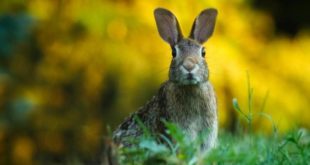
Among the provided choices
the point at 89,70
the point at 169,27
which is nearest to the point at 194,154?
the point at 169,27

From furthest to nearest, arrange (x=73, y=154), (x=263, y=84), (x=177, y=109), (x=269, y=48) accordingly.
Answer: (x=269, y=48), (x=263, y=84), (x=73, y=154), (x=177, y=109)

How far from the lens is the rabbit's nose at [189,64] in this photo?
14.4ft

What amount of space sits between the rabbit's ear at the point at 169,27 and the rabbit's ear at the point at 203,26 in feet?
0.25

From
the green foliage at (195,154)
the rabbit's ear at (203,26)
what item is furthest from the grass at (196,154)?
the rabbit's ear at (203,26)

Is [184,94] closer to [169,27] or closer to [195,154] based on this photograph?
[169,27]

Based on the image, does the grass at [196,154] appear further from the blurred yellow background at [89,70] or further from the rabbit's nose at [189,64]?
the blurred yellow background at [89,70]

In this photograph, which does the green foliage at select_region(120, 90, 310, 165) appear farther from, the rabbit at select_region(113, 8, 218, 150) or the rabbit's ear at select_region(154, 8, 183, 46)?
the rabbit's ear at select_region(154, 8, 183, 46)

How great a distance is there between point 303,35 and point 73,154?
269cm

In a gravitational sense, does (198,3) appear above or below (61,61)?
above

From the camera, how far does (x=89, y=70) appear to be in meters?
8.60

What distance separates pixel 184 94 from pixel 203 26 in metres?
0.33

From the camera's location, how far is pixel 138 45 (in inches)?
335

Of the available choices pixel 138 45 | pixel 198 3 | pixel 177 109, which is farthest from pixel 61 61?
pixel 177 109

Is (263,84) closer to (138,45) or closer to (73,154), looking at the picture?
(138,45)
